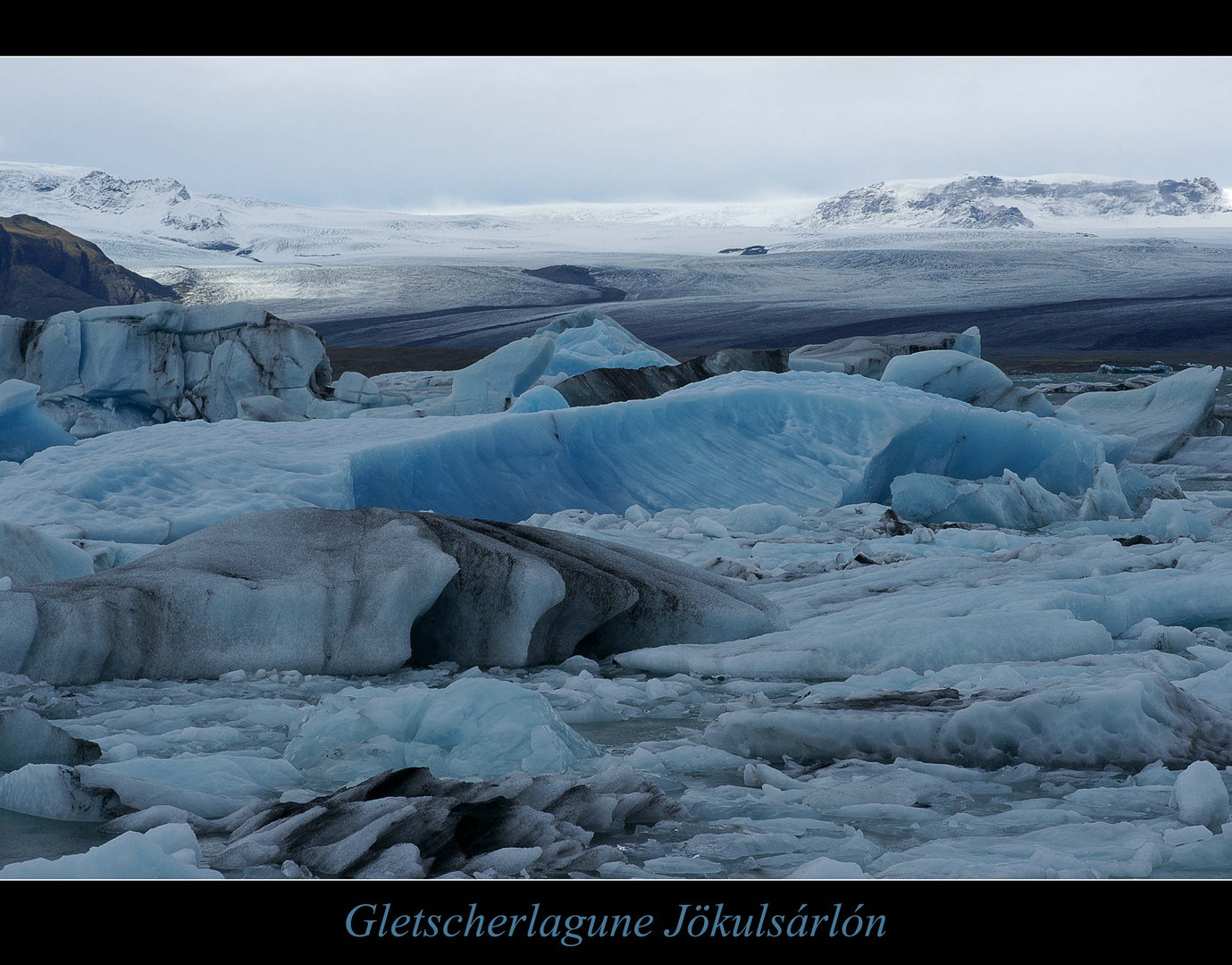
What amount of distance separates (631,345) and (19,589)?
15.9 metres

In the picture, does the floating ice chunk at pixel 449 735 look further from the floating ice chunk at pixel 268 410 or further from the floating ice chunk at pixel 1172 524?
the floating ice chunk at pixel 268 410

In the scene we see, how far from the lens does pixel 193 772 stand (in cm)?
269

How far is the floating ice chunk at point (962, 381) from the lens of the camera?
1265cm

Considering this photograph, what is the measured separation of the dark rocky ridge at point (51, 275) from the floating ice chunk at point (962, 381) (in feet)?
127

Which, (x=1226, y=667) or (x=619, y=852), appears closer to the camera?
(x=619, y=852)

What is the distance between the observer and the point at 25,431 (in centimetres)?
1188

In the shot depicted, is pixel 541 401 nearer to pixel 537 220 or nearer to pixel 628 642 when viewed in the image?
pixel 628 642

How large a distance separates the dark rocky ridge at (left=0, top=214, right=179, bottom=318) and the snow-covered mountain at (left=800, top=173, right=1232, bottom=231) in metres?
91.5

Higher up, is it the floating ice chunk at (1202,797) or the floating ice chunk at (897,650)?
the floating ice chunk at (1202,797)

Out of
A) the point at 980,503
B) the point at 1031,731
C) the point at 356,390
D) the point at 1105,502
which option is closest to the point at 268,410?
the point at 356,390

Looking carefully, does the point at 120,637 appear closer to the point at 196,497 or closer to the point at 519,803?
the point at 519,803

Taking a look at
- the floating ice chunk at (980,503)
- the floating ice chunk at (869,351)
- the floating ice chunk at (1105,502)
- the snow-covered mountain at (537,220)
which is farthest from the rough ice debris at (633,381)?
the snow-covered mountain at (537,220)

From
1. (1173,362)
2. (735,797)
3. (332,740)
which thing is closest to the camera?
(735,797)

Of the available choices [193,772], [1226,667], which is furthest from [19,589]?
[1226,667]
